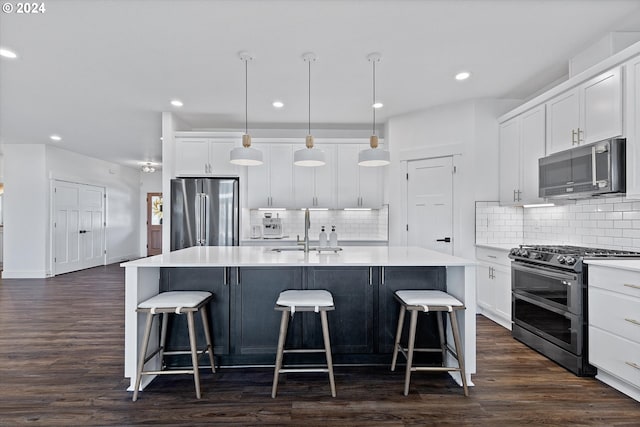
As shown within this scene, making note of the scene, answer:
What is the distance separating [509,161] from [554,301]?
1849 mm

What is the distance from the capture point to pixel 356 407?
214 centimetres

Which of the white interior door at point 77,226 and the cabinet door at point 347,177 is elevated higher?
the cabinet door at point 347,177

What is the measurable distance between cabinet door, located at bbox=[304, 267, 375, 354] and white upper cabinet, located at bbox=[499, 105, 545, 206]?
223cm

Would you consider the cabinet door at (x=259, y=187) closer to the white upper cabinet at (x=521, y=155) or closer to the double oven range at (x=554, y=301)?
the white upper cabinet at (x=521, y=155)

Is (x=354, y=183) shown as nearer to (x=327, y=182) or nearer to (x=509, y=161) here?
(x=327, y=182)

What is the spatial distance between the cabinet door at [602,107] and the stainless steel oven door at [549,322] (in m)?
1.44

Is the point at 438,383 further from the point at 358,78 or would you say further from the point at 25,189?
the point at 25,189

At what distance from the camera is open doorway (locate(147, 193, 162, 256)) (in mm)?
10188

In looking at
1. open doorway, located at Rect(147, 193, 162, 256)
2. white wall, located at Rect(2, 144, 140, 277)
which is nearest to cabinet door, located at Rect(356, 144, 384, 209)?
white wall, located at Rect(2, 144, 140, 277)

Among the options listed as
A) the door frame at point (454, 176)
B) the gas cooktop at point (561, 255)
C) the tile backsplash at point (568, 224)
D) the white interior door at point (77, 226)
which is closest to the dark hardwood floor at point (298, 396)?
the gas cooktop at point (561, 255)

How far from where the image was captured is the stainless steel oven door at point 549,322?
8.45ft

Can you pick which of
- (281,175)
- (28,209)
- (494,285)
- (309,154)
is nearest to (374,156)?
(309,154)

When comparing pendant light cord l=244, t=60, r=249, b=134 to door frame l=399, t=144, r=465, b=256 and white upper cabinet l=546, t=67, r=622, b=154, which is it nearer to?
door frame l=399, t=144, r=465, b=256

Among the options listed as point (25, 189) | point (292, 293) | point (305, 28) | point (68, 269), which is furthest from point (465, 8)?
point (68, 269)
